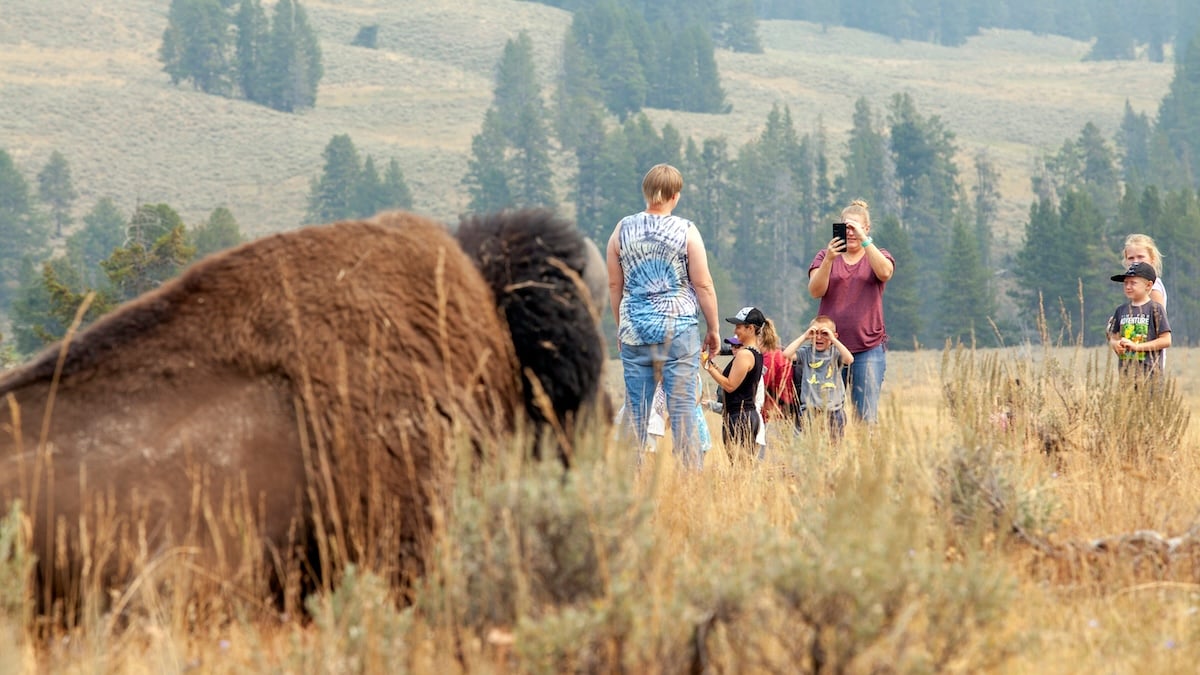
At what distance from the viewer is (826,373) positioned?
833 centimetres

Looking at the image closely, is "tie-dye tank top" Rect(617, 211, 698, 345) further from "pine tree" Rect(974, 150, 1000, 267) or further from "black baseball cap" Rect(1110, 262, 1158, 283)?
"pine tree" Rect(974, 150, 1000, 267)

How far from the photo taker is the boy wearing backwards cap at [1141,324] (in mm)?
8102

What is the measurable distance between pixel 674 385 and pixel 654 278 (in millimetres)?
588

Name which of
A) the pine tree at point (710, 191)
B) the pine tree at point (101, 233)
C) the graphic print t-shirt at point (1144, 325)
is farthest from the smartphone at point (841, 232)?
the pine tree at point (710, 191)

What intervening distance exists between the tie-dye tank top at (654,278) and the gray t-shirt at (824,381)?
115cm

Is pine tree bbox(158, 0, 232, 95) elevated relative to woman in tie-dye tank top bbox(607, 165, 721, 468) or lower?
elevated

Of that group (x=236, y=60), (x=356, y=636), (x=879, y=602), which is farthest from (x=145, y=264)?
(x=236, y=60)

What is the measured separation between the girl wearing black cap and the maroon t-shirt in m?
0.75

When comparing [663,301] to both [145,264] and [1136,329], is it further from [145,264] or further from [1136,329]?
[145,264]

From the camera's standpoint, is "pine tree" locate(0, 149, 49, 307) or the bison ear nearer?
the bison ear

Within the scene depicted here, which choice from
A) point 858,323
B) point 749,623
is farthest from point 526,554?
point 858,323

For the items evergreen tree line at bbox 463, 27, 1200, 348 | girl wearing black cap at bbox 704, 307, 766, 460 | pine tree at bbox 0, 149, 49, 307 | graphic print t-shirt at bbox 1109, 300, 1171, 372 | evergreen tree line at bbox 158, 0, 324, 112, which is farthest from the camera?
evergreen tree line at bbox 158, 0, 324, 112

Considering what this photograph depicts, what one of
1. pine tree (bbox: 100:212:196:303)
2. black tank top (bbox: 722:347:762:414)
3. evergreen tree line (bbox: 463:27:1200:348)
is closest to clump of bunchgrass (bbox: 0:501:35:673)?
black tank top (bbox: 722:347:762:414)

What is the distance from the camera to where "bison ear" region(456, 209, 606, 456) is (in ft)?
13.9
